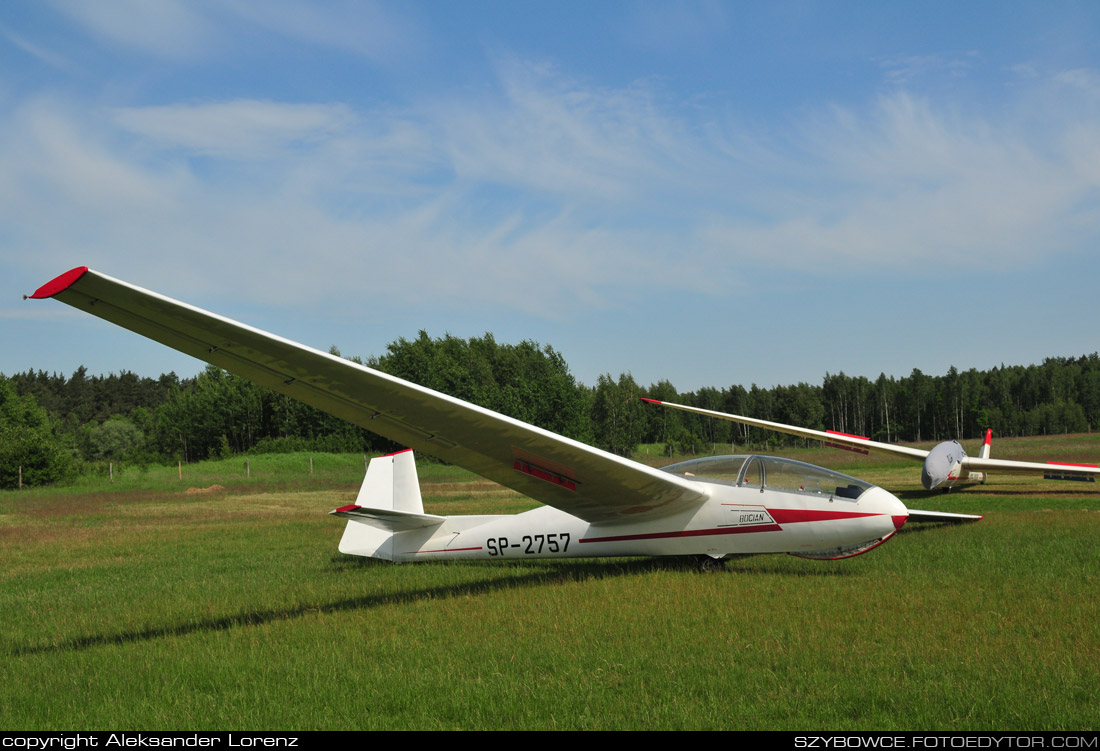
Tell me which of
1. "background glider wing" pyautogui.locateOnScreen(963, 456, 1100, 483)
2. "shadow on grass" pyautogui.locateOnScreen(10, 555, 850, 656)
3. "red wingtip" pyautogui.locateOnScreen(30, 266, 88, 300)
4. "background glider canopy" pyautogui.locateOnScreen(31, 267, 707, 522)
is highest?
"red wingtip" pyautogui.locateOnScreen(30, 266, 88, 300)

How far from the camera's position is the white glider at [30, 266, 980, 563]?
5.58m

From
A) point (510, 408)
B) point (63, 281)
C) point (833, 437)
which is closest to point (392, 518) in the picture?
point (63, 281)

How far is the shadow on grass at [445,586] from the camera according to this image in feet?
22.7

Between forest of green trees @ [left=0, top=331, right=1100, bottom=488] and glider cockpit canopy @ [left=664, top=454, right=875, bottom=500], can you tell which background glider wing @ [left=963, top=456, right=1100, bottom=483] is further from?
forest of green trees @ [left=0, top=331, right=1100, bottom=488]

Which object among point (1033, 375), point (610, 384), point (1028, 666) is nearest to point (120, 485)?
point (1028, 666)

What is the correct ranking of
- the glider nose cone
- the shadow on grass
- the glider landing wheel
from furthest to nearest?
the glider landing wheel
the glider nose cone
the shadow on grass

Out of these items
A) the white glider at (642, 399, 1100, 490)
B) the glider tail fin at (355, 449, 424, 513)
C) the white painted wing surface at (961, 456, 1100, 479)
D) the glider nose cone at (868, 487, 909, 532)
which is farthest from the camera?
the white glider at (642, 399, 1100, 490)

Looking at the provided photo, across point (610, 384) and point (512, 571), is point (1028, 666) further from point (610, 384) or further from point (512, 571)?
point (610, 384)

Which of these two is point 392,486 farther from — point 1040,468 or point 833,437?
point 1040,468

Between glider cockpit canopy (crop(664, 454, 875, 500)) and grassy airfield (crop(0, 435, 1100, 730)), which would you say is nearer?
grassy airfield (crop(0, 435, 1100, 730))

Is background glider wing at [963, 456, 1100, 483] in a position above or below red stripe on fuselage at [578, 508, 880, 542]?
below

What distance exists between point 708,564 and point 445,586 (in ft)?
10.7

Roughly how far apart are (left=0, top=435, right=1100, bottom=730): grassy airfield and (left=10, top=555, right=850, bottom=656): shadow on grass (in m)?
0.04

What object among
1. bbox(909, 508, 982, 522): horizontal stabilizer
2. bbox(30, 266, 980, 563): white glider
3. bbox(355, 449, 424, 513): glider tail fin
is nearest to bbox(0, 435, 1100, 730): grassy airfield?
bbox(909, 508, 982, 522): horizontal stabilizer
